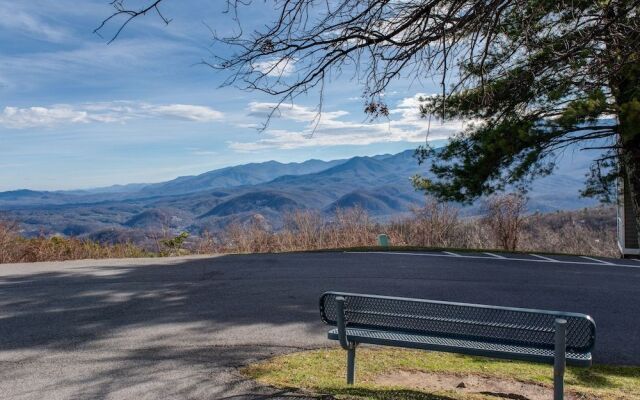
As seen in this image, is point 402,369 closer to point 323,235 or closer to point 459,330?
point 459,330

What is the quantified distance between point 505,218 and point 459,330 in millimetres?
14207

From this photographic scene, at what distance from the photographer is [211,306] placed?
25.6 ft

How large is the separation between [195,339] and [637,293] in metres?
6.88

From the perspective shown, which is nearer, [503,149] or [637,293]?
[637,293]

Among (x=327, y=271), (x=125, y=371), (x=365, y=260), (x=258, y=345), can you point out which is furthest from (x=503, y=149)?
(x=125, y=371)

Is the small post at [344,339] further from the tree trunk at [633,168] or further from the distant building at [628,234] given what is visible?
the distant building at [628,234]

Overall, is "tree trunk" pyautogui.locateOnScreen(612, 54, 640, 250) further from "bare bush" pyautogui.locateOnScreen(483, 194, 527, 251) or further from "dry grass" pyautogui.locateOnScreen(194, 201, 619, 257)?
"bare bush" pyautogui.locateOnScreen(483, 194, 527, 251)

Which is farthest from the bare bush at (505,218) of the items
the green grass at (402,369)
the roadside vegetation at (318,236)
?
the green grass at (402,369)

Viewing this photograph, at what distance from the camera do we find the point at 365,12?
4660mm

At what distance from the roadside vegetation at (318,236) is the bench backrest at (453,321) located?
33.0 ft

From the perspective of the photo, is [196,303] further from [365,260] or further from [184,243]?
[184,243]

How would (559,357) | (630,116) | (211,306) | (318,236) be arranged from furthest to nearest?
(318,236)
(630,116)
(211,306)
(559,357)

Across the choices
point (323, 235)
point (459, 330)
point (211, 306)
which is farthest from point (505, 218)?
point (459, 330)

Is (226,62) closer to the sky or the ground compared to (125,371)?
closer to the sky
